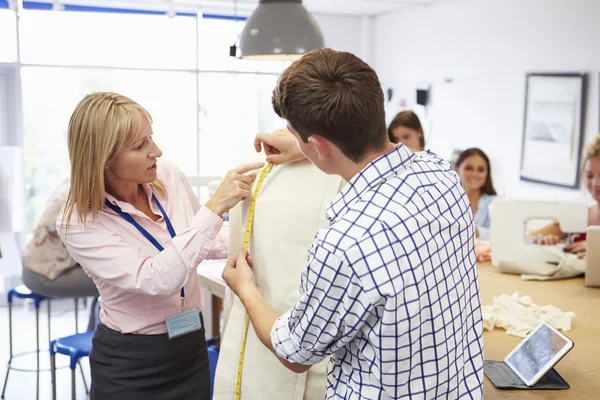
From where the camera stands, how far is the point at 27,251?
3.51m

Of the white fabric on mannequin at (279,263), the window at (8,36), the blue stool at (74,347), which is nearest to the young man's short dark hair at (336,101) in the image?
the white fabric on mannequin at (279,263)

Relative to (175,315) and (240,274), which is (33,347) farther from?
(240,274)

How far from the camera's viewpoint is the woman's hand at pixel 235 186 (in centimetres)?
167

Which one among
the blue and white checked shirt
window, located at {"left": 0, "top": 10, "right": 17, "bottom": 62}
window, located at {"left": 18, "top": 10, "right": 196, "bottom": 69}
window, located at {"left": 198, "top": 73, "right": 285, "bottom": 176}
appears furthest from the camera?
window, located at {"left": 198, "top": 73, "right": 285, "bottom": 176}

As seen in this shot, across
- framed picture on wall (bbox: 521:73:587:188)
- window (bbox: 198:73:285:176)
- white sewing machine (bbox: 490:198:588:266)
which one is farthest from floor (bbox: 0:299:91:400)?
framed picture on wall (bbox: 521:73:587:188)

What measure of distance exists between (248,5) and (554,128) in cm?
344

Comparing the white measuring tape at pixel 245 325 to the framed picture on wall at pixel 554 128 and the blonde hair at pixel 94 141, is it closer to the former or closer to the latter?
the blonde hair at pixel 94 141

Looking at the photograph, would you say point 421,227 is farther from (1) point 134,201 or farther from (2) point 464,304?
(1) point 134,201

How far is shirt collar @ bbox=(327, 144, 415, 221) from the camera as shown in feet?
4.10

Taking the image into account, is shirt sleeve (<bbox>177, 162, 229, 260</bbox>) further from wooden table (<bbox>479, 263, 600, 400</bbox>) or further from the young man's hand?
wooden table (<bbox>479, 263, 600, 400</bbox>)

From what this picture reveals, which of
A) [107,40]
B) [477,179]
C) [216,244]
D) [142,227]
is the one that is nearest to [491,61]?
[477,179]

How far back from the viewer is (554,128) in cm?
561

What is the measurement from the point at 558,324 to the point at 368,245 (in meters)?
1.23

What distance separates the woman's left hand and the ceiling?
4477mm
